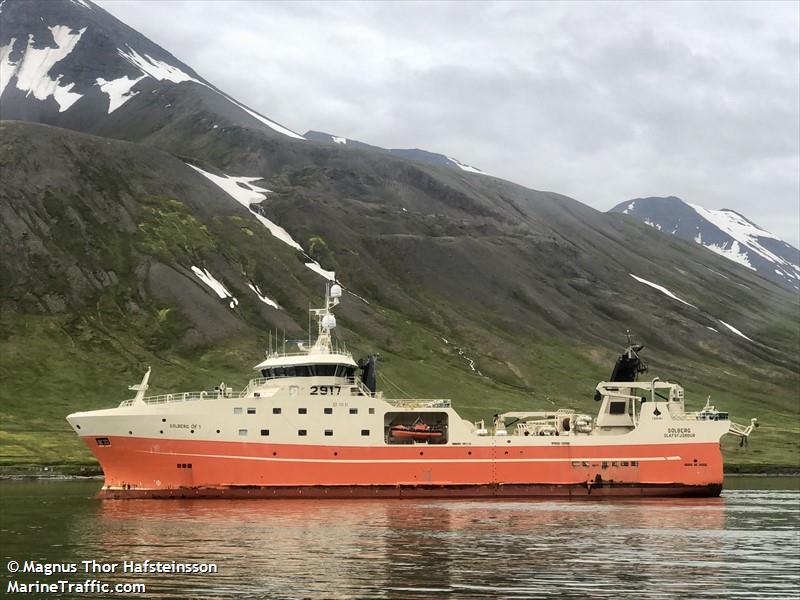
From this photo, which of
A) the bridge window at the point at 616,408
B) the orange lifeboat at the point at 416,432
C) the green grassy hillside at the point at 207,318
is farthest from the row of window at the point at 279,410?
the green grassy hillside at the point at 207,318

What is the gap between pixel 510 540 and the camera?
42.7 meters

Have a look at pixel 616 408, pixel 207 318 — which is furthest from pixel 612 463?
pixel 207 318

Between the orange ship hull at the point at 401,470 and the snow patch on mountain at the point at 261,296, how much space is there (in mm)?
104818

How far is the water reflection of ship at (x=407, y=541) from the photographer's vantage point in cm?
3306

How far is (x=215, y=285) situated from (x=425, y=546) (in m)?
133

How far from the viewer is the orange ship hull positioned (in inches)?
2429

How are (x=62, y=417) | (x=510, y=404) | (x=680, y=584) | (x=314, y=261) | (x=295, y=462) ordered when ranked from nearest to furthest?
(x=680, y=584) → (x=295, y=462) → (x=62, y=417) → (x=510, y=404) → (x=314, y=261)

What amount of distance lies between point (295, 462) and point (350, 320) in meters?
109

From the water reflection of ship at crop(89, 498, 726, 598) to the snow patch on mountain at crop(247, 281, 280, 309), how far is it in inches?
4270

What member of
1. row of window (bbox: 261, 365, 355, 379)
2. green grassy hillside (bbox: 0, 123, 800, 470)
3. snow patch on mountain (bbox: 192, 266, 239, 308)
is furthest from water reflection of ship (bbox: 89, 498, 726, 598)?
snow patch on mountain (bbox: 192, 266, 239, 308)

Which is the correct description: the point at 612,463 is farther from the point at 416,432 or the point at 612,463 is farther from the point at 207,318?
the point at 207,318

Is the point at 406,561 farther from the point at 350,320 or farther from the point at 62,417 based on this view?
the point at 350,320

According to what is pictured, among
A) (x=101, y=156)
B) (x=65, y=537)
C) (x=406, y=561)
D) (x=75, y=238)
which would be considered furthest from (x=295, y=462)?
(x=101, y=156)

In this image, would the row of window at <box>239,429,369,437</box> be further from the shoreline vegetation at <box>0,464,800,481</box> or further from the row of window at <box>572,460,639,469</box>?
the shoreline vegetation at <box>0,464,800,481</box>
